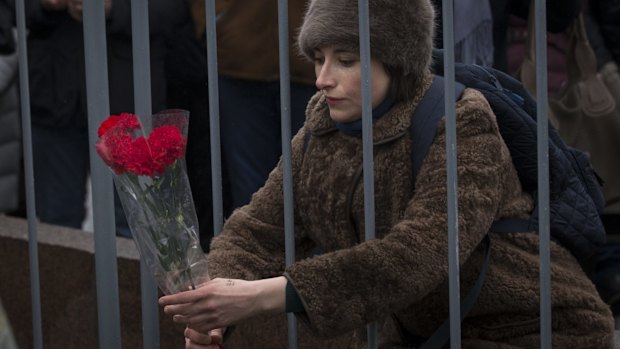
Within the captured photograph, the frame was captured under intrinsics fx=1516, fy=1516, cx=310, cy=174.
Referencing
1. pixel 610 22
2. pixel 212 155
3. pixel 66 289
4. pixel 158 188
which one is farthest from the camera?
pixel 66 289

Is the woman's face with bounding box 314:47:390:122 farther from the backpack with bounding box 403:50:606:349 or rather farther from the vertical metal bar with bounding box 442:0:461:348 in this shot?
the vertical metal bar with bounding box 442:0:461:348

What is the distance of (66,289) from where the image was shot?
18.1 feet

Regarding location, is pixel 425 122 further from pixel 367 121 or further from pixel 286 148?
pixel 286 148

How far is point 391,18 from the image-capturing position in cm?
320

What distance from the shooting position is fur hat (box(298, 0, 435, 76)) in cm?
319

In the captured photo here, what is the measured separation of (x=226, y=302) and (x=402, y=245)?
1.21 ft

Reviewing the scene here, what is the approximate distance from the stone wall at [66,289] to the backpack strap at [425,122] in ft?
6.63

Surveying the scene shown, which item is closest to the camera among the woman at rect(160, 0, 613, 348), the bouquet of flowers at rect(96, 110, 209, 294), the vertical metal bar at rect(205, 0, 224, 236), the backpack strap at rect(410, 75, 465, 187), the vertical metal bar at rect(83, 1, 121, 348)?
the bouquet of flowers at rect(96, 110, 209, 294)

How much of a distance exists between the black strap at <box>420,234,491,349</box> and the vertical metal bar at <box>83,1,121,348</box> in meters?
0.75

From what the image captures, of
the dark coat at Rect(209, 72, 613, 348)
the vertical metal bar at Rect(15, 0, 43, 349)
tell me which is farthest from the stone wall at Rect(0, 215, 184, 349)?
the dark coat at Rect(209, 72, 613, 348)

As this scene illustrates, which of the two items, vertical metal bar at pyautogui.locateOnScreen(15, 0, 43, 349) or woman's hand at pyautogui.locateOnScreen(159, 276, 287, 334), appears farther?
vertical metal bar at pyautogui.locateOnScreen(15, 0, 43, 349)

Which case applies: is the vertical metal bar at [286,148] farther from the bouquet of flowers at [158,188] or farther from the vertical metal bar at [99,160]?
the vertical metal bar at [99,160]

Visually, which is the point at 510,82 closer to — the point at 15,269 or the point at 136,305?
the point at 136,305

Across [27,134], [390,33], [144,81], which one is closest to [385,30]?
[390,33]
